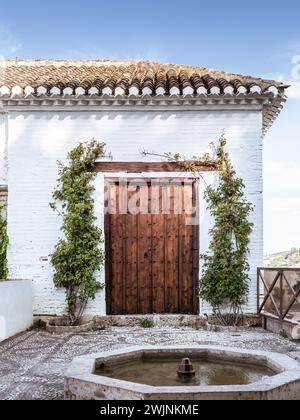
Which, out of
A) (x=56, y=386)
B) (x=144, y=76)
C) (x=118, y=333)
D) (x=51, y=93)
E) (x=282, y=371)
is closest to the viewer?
(x=282, y=371)

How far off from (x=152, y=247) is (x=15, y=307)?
283cm

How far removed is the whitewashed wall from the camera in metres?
10.8

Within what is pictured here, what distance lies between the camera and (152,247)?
35.6 ft

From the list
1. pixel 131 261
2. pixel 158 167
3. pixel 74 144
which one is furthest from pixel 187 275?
pixel 74 144

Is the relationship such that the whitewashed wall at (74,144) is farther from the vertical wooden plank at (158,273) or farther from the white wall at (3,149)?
the vertical wooden plank at (158,273)

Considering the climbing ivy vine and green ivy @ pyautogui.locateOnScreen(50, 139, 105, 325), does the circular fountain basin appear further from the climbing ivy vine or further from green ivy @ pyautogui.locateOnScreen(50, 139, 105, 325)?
green ivy @ pyautogui.locateOnScreen(50, 139, 105, 325)

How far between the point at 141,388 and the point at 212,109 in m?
7.24

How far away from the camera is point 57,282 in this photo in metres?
10.7

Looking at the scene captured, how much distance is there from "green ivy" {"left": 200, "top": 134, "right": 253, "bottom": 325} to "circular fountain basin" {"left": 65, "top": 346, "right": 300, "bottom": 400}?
157 inches

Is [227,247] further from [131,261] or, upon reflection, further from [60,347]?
[60,347]

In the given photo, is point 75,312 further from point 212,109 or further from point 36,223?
point 212,109

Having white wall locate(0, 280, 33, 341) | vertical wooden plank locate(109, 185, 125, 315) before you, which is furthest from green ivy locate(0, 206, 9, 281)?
vertical wooden plank locate(109, 185, 125, 315)

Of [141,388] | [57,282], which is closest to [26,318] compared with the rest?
[57,282]

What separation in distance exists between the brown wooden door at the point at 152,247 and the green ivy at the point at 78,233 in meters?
0.36
